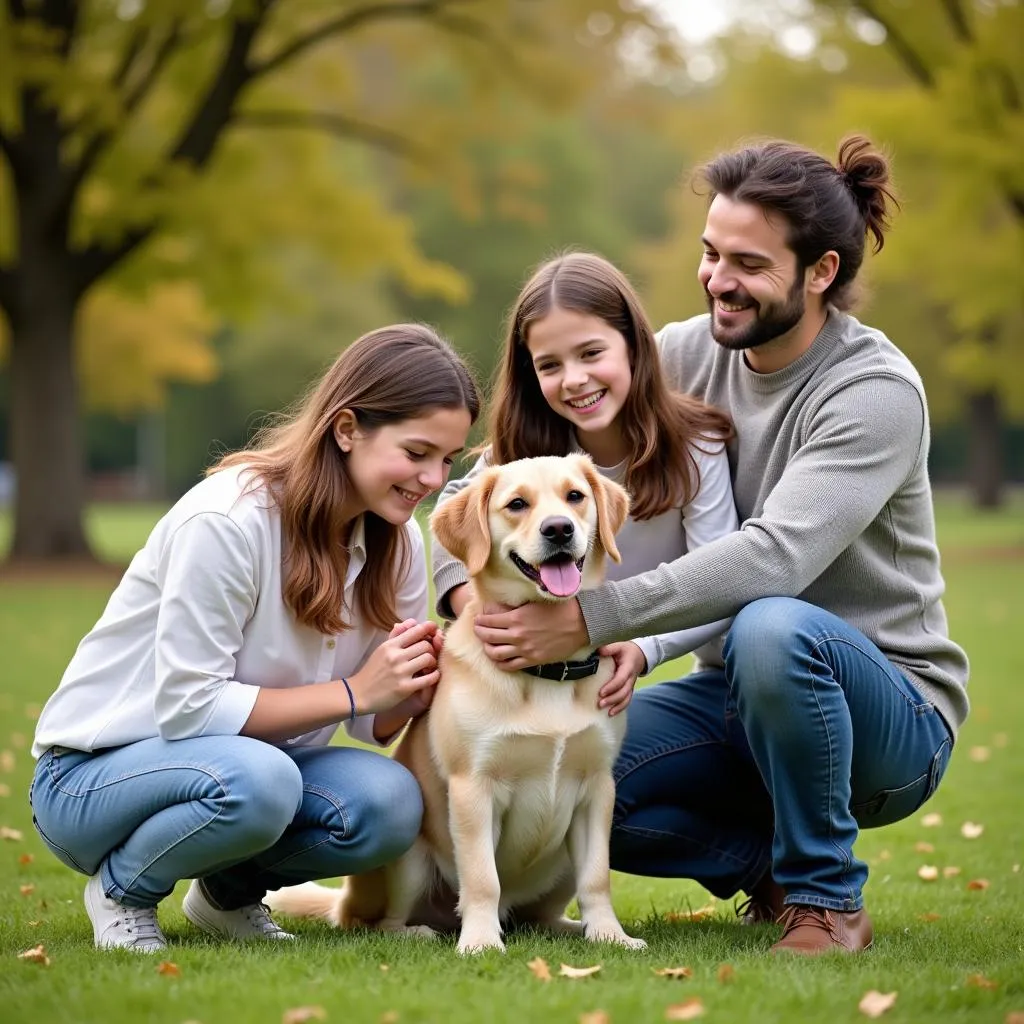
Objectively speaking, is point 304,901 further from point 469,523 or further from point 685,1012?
point 685,1012

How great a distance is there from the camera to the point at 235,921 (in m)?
3.89

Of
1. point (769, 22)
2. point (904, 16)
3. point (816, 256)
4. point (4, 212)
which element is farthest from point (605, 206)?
point (816, 256)

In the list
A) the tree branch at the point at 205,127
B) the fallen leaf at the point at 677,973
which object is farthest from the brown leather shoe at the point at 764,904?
the tree branch at the point at 205,127

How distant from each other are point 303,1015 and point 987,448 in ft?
96.6

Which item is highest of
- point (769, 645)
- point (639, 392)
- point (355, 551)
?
point (639, 392)

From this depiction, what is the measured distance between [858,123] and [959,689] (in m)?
15.1

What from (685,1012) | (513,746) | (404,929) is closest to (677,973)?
(685,1012)

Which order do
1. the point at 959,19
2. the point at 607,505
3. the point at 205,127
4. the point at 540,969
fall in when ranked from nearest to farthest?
the point at 540,969
the point at 607,505
the point at 205,127
the point at 959,19

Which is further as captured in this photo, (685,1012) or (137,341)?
(137,341)

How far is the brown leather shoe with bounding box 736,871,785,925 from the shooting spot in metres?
4.26

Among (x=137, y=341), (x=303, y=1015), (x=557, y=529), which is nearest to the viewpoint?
(x=303, y=1015)

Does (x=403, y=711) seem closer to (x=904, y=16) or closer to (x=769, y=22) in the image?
(x=904, y=16)

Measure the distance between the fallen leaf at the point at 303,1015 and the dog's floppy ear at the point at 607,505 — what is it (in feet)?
4.97

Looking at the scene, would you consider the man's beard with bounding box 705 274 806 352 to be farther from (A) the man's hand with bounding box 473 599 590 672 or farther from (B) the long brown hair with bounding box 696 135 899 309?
(A) the man's hand with bounding box 473 599 590 672
